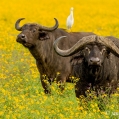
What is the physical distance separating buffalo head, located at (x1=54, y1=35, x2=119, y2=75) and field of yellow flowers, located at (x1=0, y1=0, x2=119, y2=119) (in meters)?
0.55

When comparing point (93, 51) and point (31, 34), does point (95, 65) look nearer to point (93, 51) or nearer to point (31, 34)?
point (93, 51)

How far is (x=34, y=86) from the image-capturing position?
1182 centimetres

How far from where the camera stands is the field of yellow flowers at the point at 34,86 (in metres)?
8.23

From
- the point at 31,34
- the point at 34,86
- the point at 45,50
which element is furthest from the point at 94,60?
the point at 34,86

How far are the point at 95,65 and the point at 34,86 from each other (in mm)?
3441

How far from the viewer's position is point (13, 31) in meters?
22.9

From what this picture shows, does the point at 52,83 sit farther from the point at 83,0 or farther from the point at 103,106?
the point at 83,0

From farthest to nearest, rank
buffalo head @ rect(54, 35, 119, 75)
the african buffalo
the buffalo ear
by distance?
1. the buffalo ear
2. the african buffalo
3. buffalo head @ rect(54, 35, 119, 75)

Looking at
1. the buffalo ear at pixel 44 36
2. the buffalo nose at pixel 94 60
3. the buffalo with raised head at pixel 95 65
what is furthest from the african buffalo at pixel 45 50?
the buffalo nose at pixel 94 60

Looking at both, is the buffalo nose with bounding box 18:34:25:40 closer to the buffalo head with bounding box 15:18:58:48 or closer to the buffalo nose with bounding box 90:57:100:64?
the buffalo head with bounding box 15:18:58:48

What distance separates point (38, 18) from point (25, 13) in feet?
5.83

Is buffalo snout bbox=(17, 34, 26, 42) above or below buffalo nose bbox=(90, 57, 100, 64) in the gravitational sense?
above

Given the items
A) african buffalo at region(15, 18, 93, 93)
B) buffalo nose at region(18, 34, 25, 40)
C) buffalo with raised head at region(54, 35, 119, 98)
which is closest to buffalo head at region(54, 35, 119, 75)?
buffalo with raised head at region(54, 35, 119, 98)

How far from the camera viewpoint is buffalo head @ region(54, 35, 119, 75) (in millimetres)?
8528
